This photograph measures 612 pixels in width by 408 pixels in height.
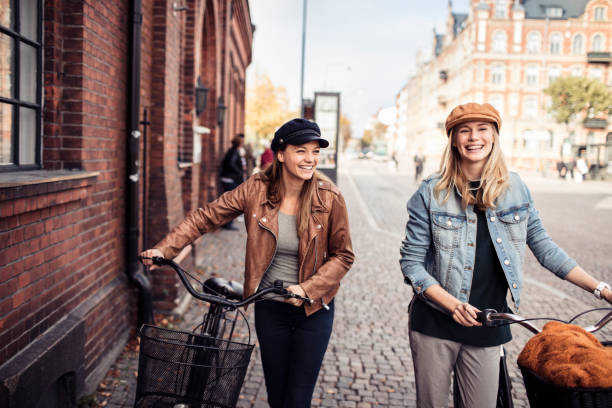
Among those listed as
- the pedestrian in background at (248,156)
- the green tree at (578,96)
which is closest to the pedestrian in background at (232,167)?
the pedestrian in background at (248,156)

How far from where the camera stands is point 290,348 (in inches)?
121

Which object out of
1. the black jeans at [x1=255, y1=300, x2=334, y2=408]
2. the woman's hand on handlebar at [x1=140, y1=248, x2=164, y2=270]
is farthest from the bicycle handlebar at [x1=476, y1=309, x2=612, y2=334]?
the woman's hand on handlebar at [x1=140, y1=248, x2=164, y2=270]

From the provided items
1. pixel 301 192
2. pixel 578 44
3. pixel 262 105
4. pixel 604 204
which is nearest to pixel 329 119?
pixel 604 204

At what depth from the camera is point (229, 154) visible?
44.7 ft

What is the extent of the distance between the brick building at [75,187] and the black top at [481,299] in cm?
206

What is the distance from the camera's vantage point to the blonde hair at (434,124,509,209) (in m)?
2.61

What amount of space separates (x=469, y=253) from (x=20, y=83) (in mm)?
2774

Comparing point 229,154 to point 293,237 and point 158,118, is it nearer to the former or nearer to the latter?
point 158,118

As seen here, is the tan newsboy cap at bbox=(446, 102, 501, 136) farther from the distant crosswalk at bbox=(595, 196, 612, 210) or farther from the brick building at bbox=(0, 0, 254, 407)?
the distant crosswalk at bbox=(595, 196, 612, 210)

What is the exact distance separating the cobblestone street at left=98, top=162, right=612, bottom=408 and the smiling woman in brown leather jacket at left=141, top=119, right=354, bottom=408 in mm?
1300

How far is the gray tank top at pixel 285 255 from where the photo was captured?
299cm

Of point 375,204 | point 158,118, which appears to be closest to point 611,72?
point 375,204

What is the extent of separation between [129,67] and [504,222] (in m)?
3.65

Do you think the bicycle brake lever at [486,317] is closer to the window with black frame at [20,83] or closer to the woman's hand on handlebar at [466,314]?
the woman's hand on handlebar at [466,314]
